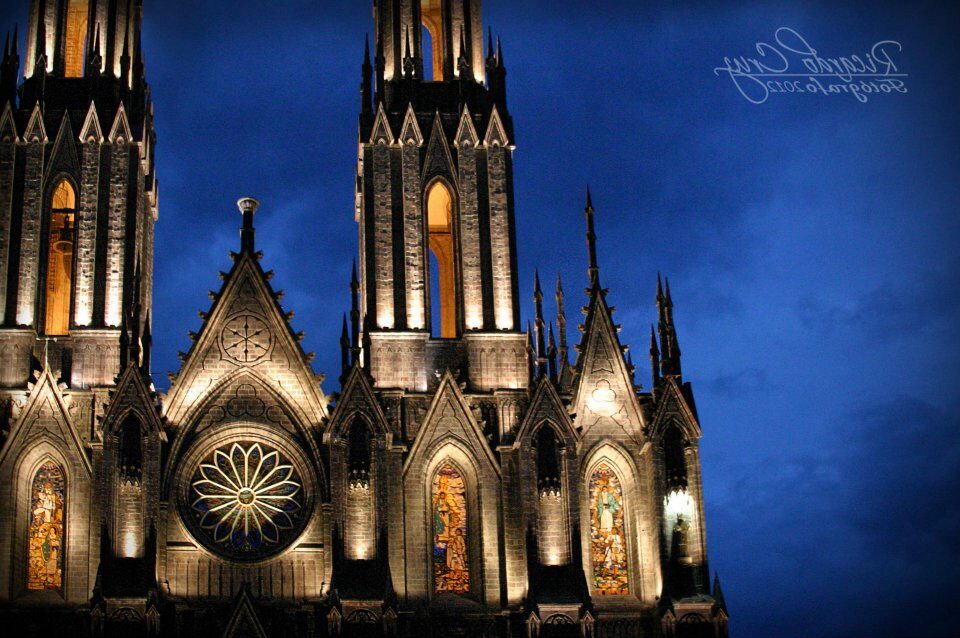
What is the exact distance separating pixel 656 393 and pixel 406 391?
7298 millimetres

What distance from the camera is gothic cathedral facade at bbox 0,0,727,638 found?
42406mm

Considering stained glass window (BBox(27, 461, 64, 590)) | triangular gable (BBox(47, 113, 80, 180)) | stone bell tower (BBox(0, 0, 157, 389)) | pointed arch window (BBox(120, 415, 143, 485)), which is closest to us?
pointed arch window (BBox(120, 415, 143, 485))

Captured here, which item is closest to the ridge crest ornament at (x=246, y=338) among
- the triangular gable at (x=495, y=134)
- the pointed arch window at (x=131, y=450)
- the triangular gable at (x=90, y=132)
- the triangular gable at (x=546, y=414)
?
the pointed arch window at (x=131, y=450)

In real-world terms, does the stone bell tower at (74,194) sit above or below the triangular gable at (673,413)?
above

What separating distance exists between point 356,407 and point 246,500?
13.4ft

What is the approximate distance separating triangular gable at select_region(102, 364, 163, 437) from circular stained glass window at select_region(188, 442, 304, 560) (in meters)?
2.09

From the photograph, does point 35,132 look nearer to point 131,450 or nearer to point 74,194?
point 74,194

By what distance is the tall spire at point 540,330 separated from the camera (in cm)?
4525

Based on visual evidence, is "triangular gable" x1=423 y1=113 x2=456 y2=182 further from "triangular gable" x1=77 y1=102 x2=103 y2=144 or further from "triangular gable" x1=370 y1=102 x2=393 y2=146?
"triangular gable" x1=77 y1=102 x2=103 y2=144

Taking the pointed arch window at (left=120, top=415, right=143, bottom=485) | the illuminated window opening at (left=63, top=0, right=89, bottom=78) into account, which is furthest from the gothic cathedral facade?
the illuminated window opening at (left=63, top=0, right=89, bottom=78)

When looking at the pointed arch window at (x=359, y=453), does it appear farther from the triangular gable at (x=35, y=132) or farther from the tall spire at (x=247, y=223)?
the triangular gable at (x=35, y=132)

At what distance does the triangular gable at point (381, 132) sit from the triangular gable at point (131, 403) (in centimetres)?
1092

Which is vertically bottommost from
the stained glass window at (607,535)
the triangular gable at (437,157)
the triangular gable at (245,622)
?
the triangular gable at (245,622)

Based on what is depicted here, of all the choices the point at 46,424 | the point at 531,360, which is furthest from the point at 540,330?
the point at 46,424
